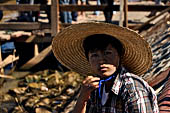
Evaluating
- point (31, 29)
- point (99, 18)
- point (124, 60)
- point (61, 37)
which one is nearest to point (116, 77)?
point (124, 60)

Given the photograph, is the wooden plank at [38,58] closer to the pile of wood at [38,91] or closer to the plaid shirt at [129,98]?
the pile of wood at [38,91]

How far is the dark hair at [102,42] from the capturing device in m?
2.49

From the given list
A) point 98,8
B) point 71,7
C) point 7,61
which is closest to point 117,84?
point 71,7

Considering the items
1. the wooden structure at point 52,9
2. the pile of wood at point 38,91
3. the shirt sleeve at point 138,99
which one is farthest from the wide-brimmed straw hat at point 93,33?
the wooden structure at point 52,9

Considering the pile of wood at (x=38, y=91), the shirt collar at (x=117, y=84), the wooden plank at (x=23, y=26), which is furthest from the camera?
the wooden plank at (x=23, y=26)

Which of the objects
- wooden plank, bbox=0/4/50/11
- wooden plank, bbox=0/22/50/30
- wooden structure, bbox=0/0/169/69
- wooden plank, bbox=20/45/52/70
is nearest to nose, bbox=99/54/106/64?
wooden structure, bbox=0/0/169/69

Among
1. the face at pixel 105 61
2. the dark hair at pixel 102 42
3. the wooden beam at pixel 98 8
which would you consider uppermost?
the dark hair at pixel 102 42

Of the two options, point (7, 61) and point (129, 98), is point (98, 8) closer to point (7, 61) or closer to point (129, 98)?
point (7, 61)

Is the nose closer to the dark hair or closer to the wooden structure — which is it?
the dark hair

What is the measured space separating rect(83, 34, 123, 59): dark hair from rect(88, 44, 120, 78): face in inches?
1.2

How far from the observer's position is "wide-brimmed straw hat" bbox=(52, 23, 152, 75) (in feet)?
8.14

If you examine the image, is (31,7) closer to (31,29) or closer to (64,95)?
(31,29)

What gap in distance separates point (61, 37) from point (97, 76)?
16.2 inches

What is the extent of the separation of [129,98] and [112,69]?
250 millimetres
